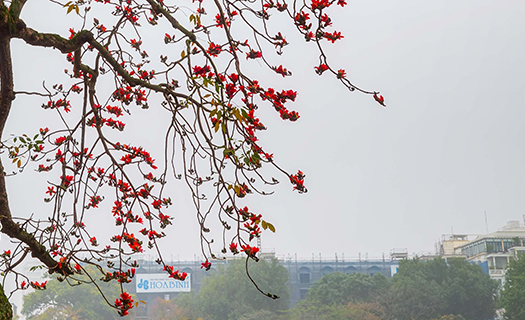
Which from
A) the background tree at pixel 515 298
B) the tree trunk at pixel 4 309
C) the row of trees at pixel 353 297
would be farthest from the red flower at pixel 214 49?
the row of trees at pixel 353 297

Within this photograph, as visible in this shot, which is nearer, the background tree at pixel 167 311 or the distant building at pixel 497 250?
the background tree at pixel 167 311

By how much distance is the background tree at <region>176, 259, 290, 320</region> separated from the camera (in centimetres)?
2670

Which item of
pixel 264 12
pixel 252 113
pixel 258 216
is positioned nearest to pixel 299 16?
pixel 264 12

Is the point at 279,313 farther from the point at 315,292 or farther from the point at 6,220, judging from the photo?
the point at 6,220

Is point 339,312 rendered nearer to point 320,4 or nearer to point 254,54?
point 254,54

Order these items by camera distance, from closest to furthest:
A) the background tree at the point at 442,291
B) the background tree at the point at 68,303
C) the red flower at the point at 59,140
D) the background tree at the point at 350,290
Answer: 1. the red flower at the point at 59,140
2. the background tree at the point at 442,291
3. the background tree at the point at 350,290
4. the background tree at the point at 68,303

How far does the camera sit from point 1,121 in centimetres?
210

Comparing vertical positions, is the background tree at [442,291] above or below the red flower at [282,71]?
below

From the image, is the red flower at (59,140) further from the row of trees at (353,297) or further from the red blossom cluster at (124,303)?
the row of trees at (353,297)

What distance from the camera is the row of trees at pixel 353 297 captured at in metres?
25.5

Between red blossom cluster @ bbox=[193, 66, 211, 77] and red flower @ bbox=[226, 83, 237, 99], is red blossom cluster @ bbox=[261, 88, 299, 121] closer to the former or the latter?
red flower @ bbox=[226, 83, 237, 99]

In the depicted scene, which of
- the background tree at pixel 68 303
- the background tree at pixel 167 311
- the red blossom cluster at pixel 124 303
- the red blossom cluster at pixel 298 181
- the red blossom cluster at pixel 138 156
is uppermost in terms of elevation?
the red blossom cluster at pixel 138 156

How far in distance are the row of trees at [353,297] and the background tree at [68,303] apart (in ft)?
0.17

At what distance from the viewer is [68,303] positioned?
95.6 ft
